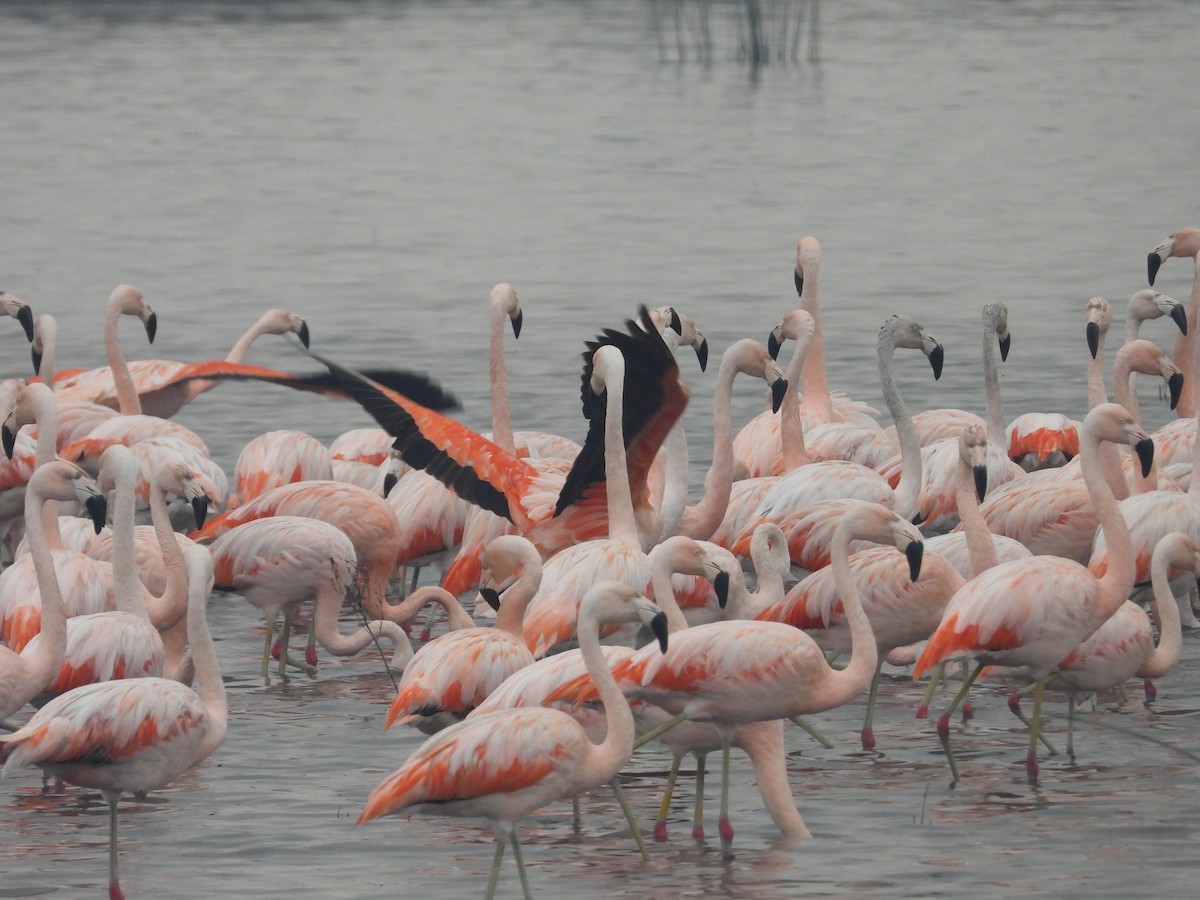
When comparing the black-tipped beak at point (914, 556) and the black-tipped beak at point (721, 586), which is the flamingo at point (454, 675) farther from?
the black-tipped beak at point (914, 556)

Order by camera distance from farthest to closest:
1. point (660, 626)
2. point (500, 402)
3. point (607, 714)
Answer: point (500, 402)
point (607, 714)
point (660, 626)

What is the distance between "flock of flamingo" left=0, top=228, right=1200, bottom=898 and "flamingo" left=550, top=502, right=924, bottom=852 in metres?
0.01

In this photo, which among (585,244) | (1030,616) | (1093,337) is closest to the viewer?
(1030,616)

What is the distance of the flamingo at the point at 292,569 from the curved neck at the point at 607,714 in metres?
2.42

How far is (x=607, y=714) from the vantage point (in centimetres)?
691

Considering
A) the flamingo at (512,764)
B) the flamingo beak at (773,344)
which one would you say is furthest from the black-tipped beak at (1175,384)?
the flamingo at (512,764)

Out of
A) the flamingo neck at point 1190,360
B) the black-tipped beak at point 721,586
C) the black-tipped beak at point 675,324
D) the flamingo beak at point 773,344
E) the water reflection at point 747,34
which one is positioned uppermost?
the black-tipped beak at point 675,324

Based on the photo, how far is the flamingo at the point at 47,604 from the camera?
24.7 feet

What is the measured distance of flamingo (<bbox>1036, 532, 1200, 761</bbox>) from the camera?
26.8ft

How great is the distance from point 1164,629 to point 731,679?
6.88 ft

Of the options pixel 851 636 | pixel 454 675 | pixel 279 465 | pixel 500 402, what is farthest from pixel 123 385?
pixel 851 636

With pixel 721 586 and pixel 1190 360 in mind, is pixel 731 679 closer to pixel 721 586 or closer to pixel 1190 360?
pixel 721 586

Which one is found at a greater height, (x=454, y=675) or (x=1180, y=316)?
(x=1180, y=316)

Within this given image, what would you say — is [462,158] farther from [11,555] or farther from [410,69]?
[11,555]
